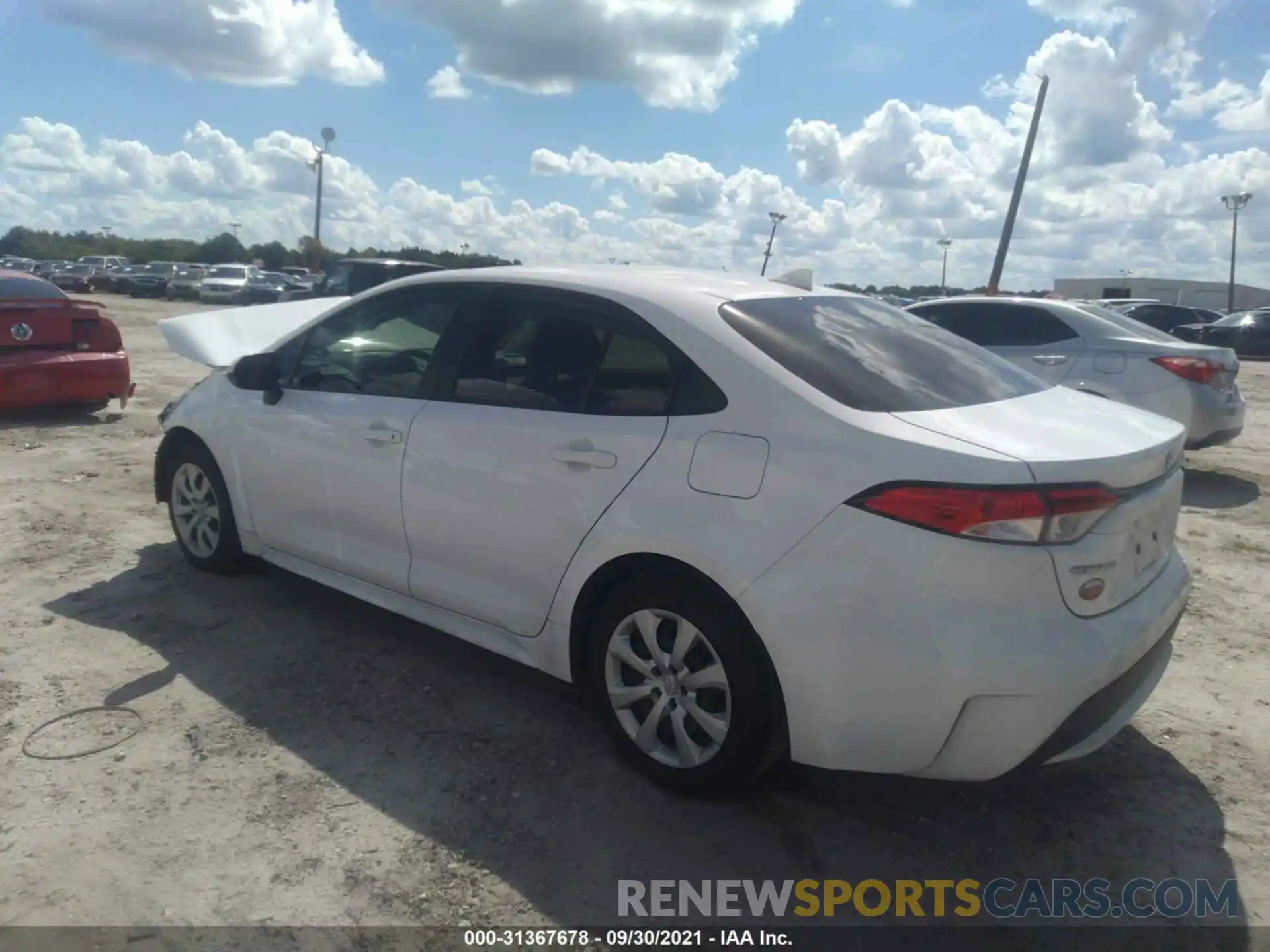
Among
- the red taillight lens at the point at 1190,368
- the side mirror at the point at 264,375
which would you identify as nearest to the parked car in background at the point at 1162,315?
the red taillight lens at the point at 1190,368

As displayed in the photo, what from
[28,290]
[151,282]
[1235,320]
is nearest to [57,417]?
[28,290]

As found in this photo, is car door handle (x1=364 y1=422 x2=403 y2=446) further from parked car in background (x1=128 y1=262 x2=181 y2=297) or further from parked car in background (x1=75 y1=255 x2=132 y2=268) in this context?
parked car in background (x1=75 y1=255 x2=132 y2=268)

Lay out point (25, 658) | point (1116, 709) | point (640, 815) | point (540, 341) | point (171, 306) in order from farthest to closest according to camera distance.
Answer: point (171, 306), point (25, 658), point (540, 341), point (640, 815), point (1116, 709)

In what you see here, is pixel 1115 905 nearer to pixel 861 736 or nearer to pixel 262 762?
pixel 861 736

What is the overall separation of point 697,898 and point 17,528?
4.84 metres

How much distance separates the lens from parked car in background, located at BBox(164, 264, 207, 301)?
36656 millimetres

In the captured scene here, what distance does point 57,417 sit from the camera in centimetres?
919

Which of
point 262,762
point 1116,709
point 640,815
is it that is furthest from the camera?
point 262,762

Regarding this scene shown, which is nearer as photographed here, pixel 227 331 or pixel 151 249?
pixel 227 331

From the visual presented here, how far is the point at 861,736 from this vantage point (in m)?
2.65

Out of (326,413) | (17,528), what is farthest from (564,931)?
(17,528)

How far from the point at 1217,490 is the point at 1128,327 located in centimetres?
150

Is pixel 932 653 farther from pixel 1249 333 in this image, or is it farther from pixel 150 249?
pixel 150 249

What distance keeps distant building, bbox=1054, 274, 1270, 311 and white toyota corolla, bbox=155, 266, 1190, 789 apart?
214ft
